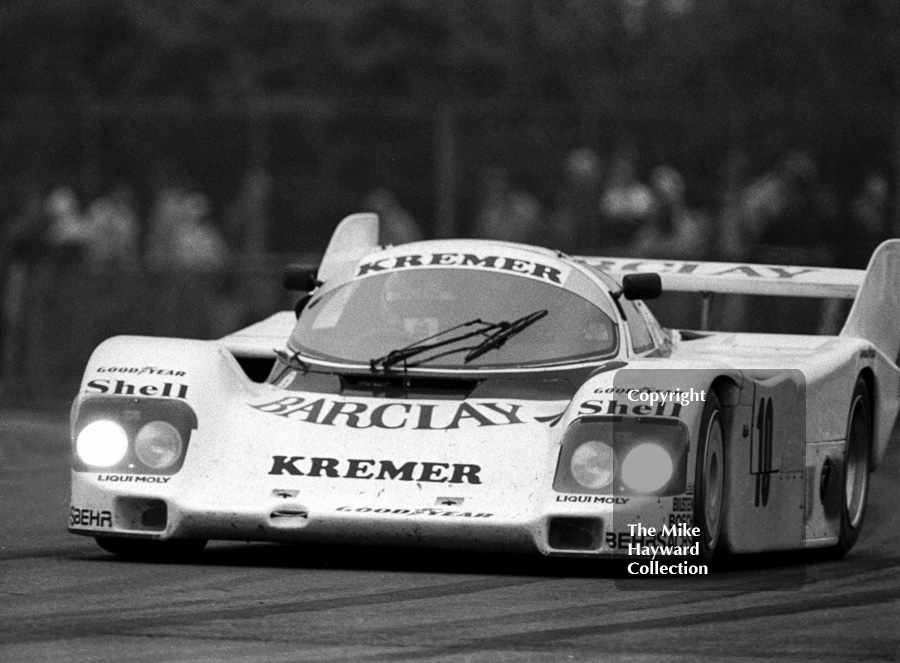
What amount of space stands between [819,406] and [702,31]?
919 inches

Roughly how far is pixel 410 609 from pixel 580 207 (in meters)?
13.8

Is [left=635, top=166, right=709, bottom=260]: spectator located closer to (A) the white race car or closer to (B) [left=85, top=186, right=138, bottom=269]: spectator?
(B) [left=85, top=186, right=138, bottom=269]: spectator

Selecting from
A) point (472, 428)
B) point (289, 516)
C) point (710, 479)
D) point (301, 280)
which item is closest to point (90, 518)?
point (289, 516)

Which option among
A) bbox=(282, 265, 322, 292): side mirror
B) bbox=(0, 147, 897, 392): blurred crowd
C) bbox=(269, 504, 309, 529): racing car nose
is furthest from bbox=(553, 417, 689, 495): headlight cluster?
bbox=(0, 147, 897, 392): blurred crowd

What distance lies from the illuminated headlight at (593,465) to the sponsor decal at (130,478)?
4.87 ft

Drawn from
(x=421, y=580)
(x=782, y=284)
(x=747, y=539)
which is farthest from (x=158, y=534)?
(x=782, y=284)

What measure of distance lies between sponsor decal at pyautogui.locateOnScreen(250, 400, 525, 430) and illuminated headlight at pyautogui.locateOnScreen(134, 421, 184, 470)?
1.23 feet

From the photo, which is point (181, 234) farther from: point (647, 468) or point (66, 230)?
point (647, 468)

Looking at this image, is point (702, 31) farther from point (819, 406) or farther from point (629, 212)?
point (819, 406)

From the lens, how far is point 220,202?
24656 mm

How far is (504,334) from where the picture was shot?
8664 millimetres

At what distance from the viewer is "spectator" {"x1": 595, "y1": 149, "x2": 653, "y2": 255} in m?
20.0

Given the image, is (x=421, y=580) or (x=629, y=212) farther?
(x=629, y=212)

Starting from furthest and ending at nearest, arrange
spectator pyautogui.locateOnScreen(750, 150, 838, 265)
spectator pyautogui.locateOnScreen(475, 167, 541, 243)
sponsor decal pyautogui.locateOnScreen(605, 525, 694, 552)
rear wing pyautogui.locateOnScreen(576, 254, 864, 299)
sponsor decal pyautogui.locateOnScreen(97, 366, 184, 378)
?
spectator pyautogui.locateOnScreen(475, 167, 541, 243)
spectator pyautogui.locateOnScreen(750, 150, 838, 265)
rear wing pyautogui.locateOnScreen(576, 254, 864, 299)
sponsor decal pyautogui.locateOnScreen(97, 366, 184, 378)
sponsor decal pyautogui.locateOnScreen(605, 525, 694, 552)
